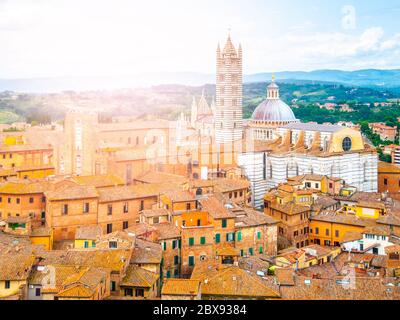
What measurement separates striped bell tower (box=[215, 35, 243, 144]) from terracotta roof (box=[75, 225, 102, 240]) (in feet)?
30.3

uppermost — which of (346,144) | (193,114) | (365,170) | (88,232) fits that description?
(193,114)

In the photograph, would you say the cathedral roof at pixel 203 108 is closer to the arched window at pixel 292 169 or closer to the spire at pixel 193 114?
the spire at pixel 193 114

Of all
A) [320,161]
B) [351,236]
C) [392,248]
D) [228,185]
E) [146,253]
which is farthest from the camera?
[320,161]

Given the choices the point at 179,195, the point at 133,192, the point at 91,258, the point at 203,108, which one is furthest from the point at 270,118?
the point at 91,258

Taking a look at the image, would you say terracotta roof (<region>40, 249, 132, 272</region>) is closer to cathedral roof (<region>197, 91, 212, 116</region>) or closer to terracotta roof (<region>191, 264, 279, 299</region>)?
terracotta roof (<region>191, 264, 279, 299</region>)

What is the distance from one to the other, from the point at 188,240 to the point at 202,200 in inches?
58.9

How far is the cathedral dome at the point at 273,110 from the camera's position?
18297 mm

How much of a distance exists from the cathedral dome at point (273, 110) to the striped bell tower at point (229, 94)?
0.69 metres

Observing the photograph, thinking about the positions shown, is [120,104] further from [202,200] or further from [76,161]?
[202,200]

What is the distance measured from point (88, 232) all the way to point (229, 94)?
1024 centimetres

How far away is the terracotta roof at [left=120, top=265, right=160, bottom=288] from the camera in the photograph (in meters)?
7.50

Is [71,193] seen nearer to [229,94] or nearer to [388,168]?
[229,94]

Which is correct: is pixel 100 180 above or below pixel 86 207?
above

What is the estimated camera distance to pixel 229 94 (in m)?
19.0
